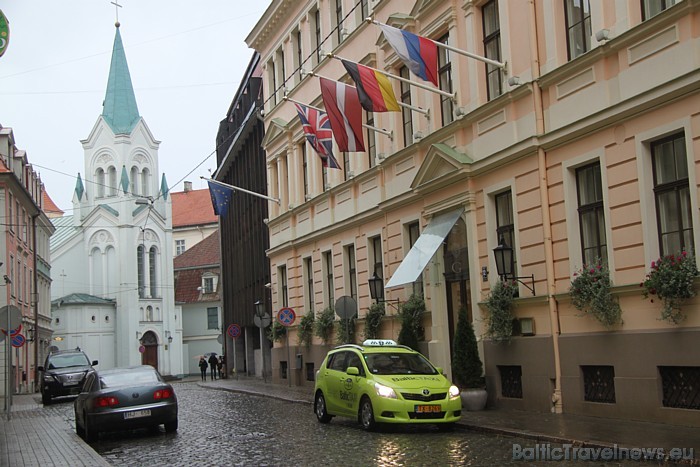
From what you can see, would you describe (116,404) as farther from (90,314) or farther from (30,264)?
(90,314)

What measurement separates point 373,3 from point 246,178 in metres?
20.6

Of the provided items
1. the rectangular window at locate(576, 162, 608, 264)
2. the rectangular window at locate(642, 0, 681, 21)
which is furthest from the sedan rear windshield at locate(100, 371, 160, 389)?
the rectangular window at locate(642, 0, 681, 21)

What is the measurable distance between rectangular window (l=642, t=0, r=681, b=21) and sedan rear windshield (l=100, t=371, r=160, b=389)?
11.5 meters

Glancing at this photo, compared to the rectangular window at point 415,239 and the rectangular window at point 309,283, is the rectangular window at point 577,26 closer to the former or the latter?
the rectangular window at point 415,239

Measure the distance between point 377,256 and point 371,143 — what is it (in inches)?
134

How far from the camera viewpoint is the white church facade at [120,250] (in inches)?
3339

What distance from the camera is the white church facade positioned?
84812 mm

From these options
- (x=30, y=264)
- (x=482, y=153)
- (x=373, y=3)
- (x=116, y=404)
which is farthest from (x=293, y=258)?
(x=30, y=264)

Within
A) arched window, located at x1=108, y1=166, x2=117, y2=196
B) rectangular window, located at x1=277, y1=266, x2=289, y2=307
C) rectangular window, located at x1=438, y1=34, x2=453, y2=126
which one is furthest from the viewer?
arched window, located at x1=108, y1=166, x2=117, y2=196

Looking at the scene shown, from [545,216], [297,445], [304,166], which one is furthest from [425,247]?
[304,166]

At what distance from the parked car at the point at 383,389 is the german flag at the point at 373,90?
558cm

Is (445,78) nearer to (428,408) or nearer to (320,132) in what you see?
(320,132)

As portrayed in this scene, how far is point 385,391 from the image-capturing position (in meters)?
16.5

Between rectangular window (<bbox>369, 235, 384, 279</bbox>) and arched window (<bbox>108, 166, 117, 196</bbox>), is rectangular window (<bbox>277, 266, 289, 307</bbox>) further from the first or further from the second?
arched window (<bbox>108, 166, 117, 196</bbox>)
